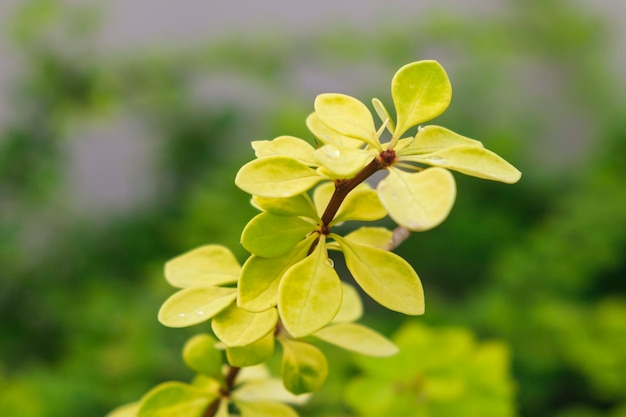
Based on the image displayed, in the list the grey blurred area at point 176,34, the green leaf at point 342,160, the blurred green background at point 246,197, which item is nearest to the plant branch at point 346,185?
the green leaf at point 342,160

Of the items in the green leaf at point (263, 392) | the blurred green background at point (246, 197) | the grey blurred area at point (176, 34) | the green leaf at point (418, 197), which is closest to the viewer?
the green leaf at point (418, 197)

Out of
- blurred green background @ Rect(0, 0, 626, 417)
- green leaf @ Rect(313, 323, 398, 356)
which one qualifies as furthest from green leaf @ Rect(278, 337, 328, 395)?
blurred green background @ Rect(0, 0, 626, 417)

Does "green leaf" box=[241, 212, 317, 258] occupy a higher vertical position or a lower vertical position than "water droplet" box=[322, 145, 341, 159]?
lower

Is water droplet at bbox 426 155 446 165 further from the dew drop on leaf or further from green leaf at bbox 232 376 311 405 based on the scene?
green leaf at bbox 232 376 311 405

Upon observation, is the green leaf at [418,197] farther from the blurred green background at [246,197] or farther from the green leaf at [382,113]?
the blurred green background at [246,197]

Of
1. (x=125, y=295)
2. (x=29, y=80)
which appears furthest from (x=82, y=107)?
(x=125, y=295)

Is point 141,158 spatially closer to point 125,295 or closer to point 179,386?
point 125,295
